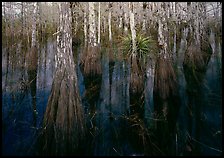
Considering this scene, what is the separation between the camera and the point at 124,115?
666 centimetres

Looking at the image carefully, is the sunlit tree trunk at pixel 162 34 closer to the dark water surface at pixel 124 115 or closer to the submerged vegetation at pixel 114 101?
the submerged vegetation at pixel 114 101

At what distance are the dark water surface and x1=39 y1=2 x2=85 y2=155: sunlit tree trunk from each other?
0.38 m

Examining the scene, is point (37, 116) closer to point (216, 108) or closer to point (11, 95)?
point (11, 95)

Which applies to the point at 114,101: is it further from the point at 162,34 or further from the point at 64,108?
the point at 64,108

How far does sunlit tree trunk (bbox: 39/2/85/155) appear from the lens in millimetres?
4680

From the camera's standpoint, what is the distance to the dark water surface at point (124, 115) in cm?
509

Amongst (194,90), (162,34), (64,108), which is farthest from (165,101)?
(64,108)

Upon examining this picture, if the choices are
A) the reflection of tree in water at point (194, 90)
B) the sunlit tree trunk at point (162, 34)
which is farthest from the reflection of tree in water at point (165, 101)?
the reflection of tree in water at point (194, 90)

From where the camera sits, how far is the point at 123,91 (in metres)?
8.66

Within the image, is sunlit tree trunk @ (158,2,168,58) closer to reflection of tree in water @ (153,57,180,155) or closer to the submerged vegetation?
the submerged vegetation

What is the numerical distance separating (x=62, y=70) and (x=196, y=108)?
162 inches

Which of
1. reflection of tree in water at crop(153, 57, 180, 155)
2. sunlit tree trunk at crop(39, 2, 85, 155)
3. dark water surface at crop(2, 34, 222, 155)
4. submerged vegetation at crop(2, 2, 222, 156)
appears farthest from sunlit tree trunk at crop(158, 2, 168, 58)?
sunlit tree trunk at crop(39, 2, 85, 155)

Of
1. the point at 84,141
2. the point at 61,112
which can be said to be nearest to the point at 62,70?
the point at 61,112

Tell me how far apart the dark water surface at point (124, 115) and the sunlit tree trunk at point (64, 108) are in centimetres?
38
